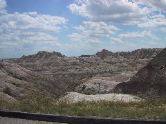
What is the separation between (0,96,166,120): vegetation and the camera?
1063cm

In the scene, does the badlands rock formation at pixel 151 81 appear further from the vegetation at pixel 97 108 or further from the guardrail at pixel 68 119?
the guardrail at pixel 68 119

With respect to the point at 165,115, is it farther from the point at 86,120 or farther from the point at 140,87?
the point at 140,87

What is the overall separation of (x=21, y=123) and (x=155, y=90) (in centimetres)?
1045

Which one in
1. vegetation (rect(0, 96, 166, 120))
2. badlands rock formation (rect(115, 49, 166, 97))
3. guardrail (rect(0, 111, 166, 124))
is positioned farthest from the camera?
badlands rock formation (rect(115, 49, 166, 97))

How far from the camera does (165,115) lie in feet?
32.6

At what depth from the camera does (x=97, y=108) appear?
1191cm

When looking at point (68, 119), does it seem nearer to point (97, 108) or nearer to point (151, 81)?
point (97, 108)

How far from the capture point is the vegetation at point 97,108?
10633 mm

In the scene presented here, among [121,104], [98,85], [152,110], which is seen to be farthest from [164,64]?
[152,110]

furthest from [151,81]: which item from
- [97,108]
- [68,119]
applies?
[68,119]

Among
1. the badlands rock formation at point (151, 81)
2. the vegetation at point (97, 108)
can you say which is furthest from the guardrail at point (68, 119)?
the badlands rock formation at point (151, 81)

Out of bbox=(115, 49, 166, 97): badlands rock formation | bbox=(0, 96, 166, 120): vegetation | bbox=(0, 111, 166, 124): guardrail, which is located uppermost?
bbox=(115, 49, 166, 97): badlands rock formation

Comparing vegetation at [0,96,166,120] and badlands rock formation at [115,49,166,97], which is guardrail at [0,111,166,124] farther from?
badlands rock formation at [115,49,166,97]

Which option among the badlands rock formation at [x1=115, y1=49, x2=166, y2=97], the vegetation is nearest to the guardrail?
the vegetation
